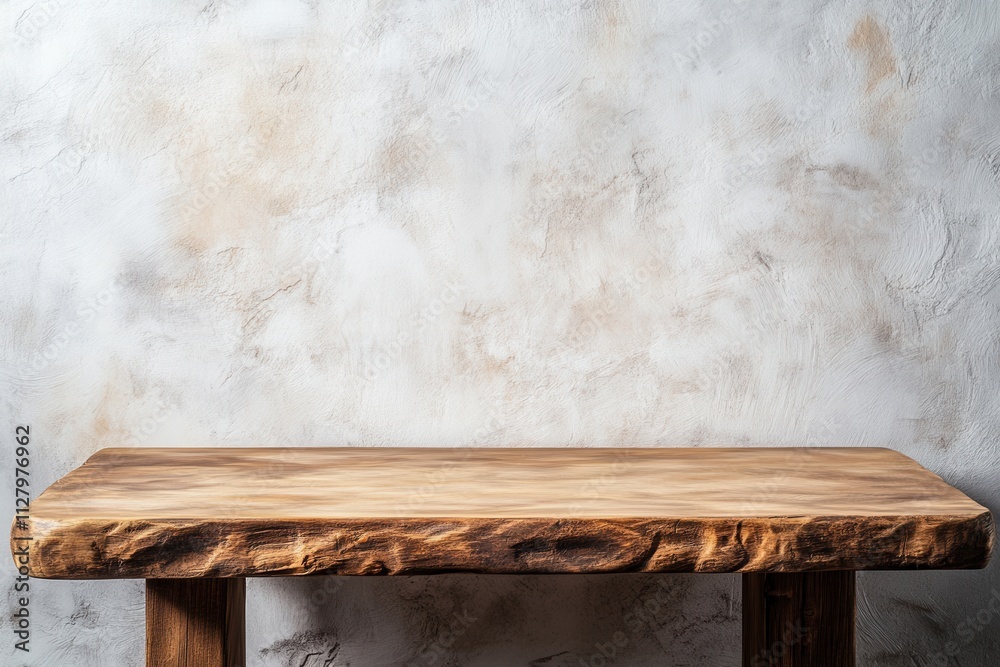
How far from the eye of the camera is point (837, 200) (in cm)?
133

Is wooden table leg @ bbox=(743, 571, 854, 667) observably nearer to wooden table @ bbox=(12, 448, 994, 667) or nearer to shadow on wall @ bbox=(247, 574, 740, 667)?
wooden table @ bbox=(12, 448, 994, 667)

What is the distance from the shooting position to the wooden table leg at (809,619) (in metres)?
0.96

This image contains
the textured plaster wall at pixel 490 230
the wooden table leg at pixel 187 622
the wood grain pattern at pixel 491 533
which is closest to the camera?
the wood grain pattern at pixel 491 533

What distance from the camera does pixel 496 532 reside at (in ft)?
2.72

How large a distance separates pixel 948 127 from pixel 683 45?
486mm

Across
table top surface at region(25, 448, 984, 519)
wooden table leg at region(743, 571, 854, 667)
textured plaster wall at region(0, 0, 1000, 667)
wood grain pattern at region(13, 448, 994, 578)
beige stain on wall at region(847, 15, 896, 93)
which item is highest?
beige stain on wall at region(847, 15, 896, 93)

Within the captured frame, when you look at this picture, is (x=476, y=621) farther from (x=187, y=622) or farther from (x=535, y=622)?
(x=187, y=622)

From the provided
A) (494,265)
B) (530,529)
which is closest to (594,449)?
(494,265)

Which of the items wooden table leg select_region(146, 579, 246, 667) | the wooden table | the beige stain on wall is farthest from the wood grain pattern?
the beige stain on wall

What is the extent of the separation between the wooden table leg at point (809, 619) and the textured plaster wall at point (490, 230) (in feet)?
1.31

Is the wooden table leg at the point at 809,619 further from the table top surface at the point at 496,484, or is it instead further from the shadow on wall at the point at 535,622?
the shadow on wall at the point at 535,622

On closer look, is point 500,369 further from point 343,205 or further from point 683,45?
point 683,45

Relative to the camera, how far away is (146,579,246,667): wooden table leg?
3.05ft

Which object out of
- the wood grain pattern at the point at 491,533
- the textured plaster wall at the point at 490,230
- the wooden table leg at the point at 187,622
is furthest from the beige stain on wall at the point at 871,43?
the wooden table leg at the point at 187,622
